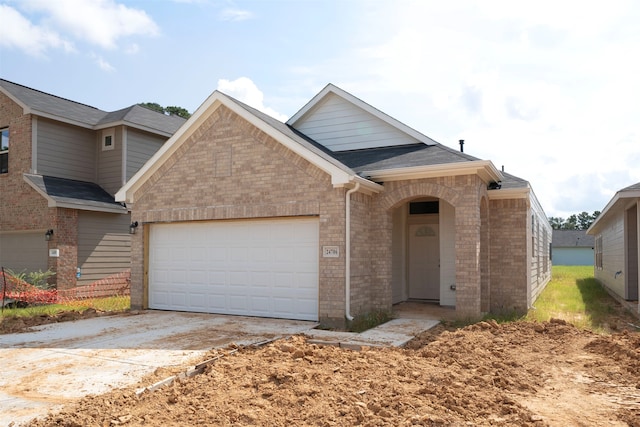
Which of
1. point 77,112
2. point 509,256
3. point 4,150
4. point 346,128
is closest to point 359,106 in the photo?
point 346,128

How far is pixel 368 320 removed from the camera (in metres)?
10.9

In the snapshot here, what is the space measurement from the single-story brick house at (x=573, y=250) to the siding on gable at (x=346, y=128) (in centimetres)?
4898

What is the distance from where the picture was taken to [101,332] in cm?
991

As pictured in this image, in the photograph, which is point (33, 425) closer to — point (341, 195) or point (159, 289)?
point (341, 195)

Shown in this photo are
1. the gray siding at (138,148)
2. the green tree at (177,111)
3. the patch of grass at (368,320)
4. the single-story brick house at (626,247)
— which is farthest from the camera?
the green tree at (177,111)

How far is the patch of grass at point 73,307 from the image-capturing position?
12.8 metres

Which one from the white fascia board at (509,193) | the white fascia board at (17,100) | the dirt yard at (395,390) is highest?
the white fascia board at (17,100)

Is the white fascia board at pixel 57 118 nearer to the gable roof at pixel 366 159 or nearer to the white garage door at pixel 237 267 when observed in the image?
the gable roof at pixel 366 159

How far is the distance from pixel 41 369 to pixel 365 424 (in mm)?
4843

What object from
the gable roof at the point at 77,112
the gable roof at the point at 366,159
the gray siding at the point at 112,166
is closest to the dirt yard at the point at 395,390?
the gable roof at the point at 366,159

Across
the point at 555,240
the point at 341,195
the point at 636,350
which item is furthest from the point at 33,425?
the point at 555,240

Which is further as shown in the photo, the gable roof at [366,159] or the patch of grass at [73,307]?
the patch of grass at [73,307]

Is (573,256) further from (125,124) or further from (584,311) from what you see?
(125,124)

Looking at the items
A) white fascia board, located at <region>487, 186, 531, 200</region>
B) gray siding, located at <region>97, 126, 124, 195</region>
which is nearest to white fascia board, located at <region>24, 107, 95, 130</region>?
gray siding, located at <region>97, 126, 124, 195</region>
